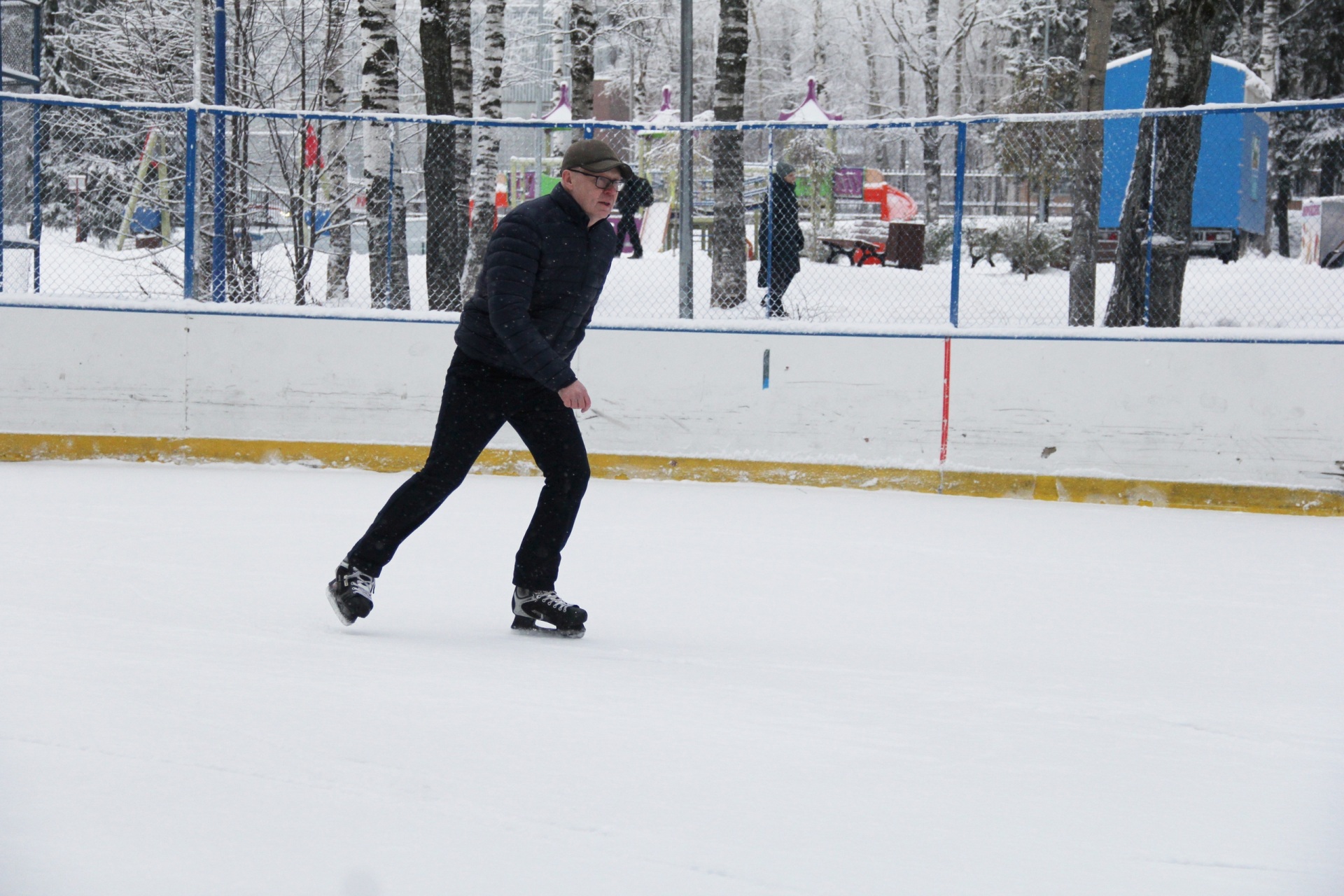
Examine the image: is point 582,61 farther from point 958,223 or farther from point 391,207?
point 958,223

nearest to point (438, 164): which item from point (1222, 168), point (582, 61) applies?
point (582, 61)

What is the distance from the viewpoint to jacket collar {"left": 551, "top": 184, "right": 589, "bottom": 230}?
14.2 ft

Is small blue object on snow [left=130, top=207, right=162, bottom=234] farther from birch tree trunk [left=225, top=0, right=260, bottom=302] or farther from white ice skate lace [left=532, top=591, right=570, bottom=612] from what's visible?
white ice skate lace [left=532, top=591, right=570, bottom=612]

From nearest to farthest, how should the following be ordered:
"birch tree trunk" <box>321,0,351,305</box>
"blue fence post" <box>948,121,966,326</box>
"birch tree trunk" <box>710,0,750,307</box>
A: "blue fence post" <box>948,121,966,326</box> < "birch tree trunk" <box>710,0,750,307</box> < "birch tree trunk" <box>321,0,351,305</box>

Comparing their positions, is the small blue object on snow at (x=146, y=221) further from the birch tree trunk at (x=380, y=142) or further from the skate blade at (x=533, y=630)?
the skate blade at (x=533, y=630)

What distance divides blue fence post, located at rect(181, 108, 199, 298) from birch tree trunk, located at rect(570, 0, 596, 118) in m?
10.4

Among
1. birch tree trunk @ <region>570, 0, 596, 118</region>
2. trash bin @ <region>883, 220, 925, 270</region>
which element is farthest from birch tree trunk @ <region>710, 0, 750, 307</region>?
trash bin @ <region>883, 220, 925, 270</region>

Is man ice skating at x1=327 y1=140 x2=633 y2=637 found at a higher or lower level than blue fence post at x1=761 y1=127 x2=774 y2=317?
lower

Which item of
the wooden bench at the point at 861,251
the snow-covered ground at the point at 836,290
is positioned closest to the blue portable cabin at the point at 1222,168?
the wooden bench at the point at 861,251

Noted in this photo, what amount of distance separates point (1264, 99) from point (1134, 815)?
970 inches

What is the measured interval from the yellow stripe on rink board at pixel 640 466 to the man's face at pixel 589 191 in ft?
13.3

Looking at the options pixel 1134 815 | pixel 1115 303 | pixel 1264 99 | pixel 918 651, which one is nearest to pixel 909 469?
pixel 1115 303

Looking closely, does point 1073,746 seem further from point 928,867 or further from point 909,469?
point 909,469

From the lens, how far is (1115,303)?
923cm
